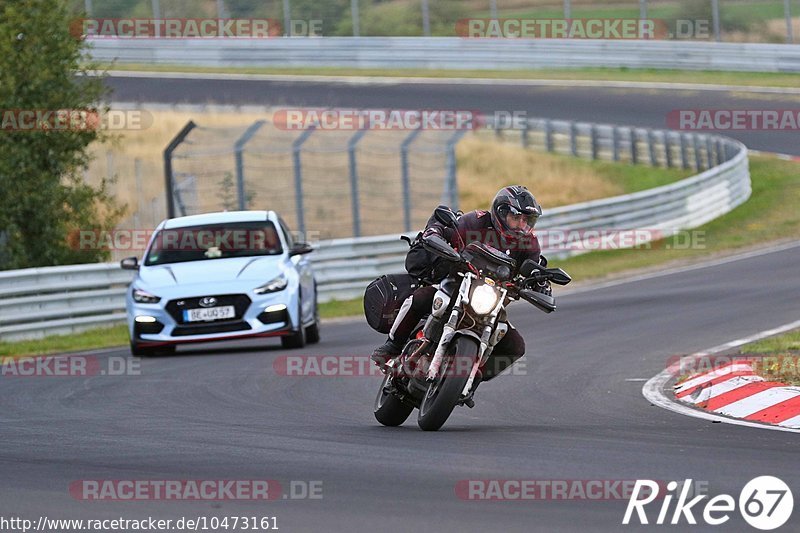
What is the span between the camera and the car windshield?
1748 centimetres

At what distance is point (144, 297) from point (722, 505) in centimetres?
1095

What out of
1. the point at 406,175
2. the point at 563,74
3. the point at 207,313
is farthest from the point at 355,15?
the point at 207,313

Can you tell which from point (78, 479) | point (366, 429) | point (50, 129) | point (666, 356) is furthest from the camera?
point (50, 129)

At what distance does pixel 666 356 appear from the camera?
594 inches

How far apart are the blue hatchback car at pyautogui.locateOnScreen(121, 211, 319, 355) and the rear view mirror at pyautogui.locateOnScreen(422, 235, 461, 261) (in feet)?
24.3

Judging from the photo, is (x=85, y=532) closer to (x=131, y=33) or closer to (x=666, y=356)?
(x=666, y=356)

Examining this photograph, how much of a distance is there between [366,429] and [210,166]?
1057 inches

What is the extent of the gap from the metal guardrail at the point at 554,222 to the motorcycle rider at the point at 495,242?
10.7 m

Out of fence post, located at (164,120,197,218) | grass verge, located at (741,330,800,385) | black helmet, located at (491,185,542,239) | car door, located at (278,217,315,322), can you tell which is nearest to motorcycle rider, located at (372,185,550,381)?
black helmet, located at (491,185,542,239)

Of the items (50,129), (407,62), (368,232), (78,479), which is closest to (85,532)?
(78,479)

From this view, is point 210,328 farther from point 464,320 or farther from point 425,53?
point 425,53

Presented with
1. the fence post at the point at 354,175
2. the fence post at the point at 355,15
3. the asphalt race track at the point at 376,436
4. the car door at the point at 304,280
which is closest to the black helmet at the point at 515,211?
the asphalt race track at the point at 376,436

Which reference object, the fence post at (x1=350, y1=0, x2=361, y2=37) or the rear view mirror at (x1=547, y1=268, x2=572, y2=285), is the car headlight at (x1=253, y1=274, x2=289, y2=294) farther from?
the fence post at (x1=350, y1=0, x2=361, y2=37)

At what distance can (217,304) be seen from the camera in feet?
54.3
